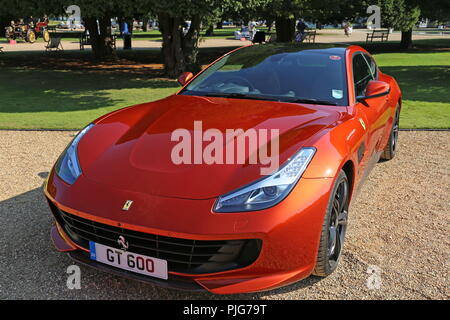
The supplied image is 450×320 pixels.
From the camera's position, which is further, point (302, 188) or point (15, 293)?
point (15, 293)

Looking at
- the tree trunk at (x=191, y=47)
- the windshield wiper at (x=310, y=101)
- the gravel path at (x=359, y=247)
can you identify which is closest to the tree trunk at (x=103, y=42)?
the tree trunk at (x=191, y=47)

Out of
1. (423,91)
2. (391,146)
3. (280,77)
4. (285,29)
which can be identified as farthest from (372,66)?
(285,29)

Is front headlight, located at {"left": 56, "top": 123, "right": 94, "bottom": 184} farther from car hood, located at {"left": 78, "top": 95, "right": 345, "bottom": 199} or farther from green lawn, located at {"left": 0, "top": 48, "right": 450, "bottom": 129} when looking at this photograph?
green lawn, located at {"left": 0, "top": 48, "right": 450, "bottom": 129}

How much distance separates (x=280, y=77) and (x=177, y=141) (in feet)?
4.59

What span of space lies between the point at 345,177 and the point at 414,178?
8.18ft

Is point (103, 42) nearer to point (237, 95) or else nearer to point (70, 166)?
point (237, 95)

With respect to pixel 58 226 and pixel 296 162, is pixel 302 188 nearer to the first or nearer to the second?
pixel 296 162

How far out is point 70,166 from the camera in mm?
2941

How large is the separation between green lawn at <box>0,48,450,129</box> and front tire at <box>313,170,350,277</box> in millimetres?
5120

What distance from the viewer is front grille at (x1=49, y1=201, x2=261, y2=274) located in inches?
94.1

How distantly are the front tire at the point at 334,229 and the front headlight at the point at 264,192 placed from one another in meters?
0.31

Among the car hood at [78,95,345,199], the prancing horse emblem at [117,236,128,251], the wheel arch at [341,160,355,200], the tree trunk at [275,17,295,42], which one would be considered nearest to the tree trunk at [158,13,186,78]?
the tree trunk at [275,17,295,42]
